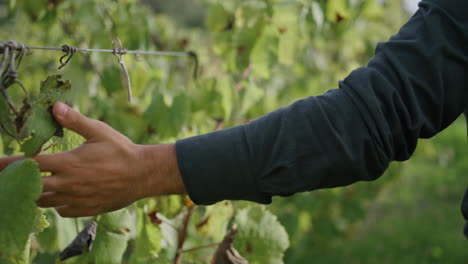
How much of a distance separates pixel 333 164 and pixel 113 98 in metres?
1.38

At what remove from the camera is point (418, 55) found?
101 centimetres

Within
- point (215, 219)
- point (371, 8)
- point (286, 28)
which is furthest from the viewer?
point (371, 8)

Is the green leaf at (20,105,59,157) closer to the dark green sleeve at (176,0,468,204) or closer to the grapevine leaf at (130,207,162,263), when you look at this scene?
the dark green sleeve at (176,0,468,204)

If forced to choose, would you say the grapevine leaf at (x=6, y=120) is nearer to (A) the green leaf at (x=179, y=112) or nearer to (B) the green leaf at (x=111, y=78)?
(A) the green leaf at (x=179, y=112)

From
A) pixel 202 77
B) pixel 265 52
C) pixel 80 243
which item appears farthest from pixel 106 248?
pixel 202 77

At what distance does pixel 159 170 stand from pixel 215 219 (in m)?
0.58

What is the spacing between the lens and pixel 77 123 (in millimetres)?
901

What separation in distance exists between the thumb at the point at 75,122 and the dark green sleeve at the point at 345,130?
17 cm

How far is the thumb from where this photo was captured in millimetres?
891

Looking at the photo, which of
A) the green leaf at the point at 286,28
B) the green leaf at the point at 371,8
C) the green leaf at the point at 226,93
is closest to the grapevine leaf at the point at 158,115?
the green leaf at the point at 226,93

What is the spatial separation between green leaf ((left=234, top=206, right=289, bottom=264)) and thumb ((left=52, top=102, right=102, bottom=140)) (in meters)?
0.63

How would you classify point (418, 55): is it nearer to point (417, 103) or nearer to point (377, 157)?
point (417, 103)

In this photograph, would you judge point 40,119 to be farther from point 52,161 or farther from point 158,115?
point 158,115

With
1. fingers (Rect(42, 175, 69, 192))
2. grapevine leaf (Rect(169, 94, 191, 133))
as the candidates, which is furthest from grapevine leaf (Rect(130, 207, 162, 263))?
fingers (Rect(42, 175, 69, 192))
